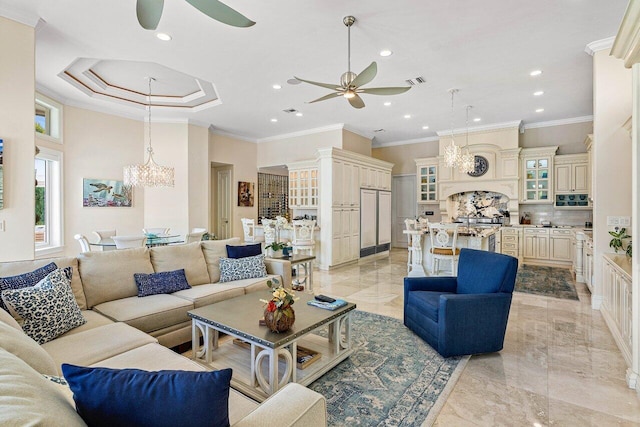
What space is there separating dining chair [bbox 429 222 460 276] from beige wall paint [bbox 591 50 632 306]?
1774 mm

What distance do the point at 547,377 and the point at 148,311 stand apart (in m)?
3.33

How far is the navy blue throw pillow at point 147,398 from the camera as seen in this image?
0.90m

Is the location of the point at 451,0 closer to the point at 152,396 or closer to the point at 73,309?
the point at 152,396

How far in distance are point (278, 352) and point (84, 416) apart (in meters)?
1.34

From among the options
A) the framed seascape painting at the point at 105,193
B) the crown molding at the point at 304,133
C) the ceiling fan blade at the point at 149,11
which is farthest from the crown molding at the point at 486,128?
the framed seascape painting at the point at 105,193

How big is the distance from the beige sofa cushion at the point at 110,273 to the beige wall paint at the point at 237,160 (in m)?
5.02

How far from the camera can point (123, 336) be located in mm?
2213

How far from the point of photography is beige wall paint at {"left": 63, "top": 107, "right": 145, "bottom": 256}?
5.90 meters

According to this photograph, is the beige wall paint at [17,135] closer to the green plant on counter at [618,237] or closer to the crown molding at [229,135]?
the crown molding at [229,135]

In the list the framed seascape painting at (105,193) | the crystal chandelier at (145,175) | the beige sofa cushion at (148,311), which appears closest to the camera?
the beige sofa cushion at (148,311)

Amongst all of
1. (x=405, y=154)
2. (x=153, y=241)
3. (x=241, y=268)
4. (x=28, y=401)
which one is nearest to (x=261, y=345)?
(x=28, y=401)

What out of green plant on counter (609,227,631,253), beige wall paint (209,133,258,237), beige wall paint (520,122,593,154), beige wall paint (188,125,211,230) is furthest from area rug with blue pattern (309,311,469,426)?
beige wall paint (520,122,593,154)

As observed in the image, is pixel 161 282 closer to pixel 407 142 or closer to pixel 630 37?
pixel 630 37

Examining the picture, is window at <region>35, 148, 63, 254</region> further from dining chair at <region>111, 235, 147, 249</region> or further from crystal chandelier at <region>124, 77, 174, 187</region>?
dining chair at <region>111, 235, 147, 249</region>
